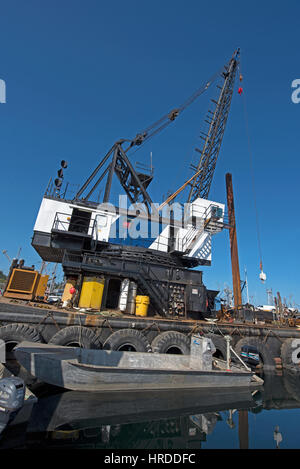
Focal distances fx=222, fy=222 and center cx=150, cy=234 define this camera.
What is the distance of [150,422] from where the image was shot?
7.57 meters

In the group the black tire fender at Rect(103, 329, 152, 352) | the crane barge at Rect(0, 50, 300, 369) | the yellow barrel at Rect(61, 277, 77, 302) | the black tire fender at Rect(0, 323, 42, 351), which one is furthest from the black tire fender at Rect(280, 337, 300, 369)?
the black tire fender at Rect(0, 323, 42, 351)

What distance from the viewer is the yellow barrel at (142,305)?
641 inches

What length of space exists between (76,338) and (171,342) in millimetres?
5629

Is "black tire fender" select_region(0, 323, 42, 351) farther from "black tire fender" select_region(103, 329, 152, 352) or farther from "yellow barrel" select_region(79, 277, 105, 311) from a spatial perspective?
"yellow barrel" select_region(79, 277, 105, 311)

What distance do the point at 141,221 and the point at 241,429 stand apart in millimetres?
17732

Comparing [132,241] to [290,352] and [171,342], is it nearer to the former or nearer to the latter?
[171,342]

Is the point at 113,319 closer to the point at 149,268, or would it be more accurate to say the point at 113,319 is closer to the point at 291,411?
the point at 149,268

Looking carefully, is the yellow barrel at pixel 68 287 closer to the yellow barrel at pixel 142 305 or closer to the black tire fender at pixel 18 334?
the yellow barrel at pixel 142 305

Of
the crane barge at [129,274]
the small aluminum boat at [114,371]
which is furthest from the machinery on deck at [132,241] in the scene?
the small aluminum boat at [114,371]

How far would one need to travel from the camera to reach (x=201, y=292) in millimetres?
19172

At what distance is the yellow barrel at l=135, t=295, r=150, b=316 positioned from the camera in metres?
16.3

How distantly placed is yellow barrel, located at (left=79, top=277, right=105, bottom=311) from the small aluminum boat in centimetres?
484

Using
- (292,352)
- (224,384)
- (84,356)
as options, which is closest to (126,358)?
(84,356)

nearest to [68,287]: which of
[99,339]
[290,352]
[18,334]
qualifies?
[99,339]
